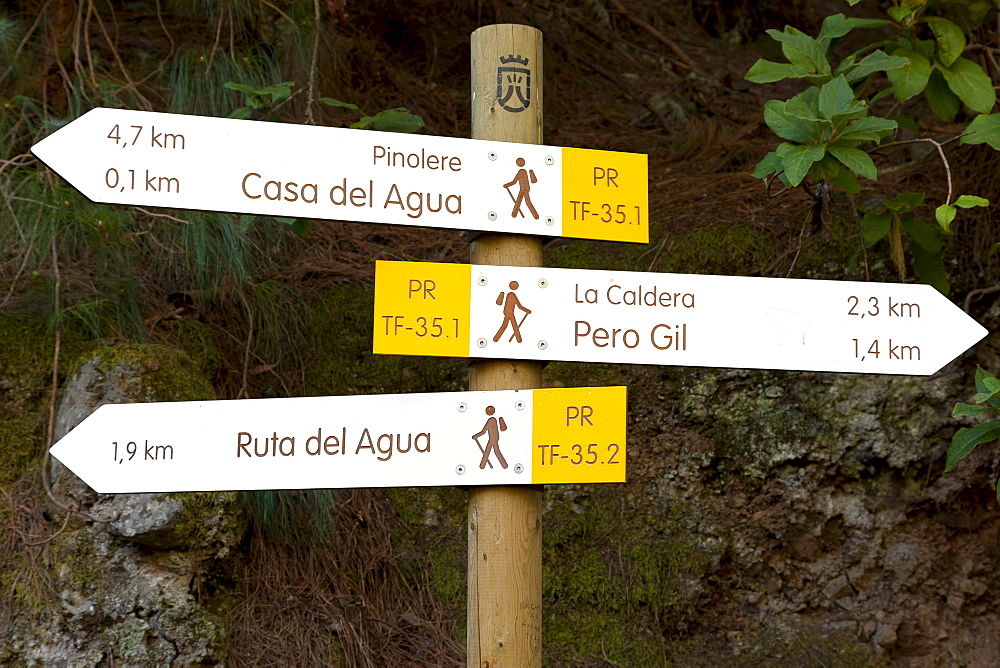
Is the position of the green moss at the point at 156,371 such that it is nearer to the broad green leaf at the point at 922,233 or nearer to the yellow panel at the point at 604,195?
the yellow panel at the point at 604,195

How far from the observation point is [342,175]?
195 centimetres

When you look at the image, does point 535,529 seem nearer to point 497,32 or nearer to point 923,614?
point 497,32

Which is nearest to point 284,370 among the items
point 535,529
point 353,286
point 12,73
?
point 353,286

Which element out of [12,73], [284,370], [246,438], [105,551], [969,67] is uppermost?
[12,73]

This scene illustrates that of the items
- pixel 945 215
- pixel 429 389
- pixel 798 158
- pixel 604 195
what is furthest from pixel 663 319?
pixel 429 389

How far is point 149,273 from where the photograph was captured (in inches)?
142

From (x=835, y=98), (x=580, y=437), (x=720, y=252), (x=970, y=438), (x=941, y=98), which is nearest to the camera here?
(x=580, y=437)

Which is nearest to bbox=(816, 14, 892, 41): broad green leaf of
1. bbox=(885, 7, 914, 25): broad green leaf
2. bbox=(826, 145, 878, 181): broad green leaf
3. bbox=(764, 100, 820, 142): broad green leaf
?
bbox=(885, 7, 914, 25): broad green leaf

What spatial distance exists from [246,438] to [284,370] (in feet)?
5.75

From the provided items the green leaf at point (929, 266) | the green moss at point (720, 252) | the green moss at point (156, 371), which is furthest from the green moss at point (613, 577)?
the green moss at point (156, 371)

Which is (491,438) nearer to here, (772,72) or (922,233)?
(772,72)

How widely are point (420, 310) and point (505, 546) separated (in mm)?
542

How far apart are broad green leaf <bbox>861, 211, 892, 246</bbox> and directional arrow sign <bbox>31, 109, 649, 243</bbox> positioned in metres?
1.25

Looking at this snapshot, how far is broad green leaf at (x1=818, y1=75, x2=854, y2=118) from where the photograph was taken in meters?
2.28
